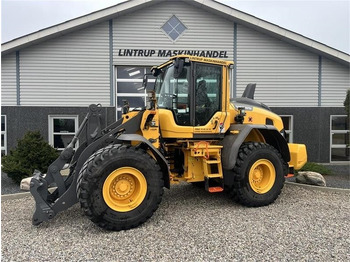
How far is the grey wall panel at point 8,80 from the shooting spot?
31.2 feet

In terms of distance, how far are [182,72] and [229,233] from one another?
9.10 feet

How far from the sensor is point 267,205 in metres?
5.41

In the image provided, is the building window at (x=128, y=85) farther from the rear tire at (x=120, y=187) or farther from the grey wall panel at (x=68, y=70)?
the rear tire at (x=120, y=187)

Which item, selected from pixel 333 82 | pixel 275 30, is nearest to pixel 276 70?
pixel 275 30

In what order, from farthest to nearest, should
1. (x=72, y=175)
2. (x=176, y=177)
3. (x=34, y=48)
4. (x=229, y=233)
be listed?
(x=34, y=48) < (x=176, y=177) < (x=72, y=175) < (x=229, y=233)

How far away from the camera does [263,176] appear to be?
567cm

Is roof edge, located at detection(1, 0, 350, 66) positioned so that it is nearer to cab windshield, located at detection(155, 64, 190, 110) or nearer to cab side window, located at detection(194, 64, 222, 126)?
cab windshield, located at detection(155, 64, 190, 110)

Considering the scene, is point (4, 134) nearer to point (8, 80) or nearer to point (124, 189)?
point (8, 80)

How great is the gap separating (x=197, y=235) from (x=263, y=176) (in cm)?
227

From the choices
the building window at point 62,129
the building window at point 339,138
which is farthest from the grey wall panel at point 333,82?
the building window at point 62,129

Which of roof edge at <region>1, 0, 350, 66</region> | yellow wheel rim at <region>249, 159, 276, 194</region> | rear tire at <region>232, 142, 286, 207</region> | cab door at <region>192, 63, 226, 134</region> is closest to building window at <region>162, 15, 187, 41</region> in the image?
roof edge at <region>1, 0, 350, 66</region>

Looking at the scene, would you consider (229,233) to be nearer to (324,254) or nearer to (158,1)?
(324,254)

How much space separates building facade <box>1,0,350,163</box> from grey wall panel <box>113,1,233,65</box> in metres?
0.03

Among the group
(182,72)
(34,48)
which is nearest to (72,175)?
(182,72)
